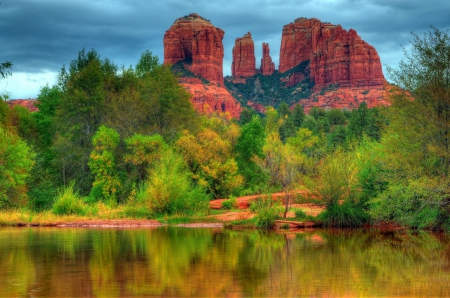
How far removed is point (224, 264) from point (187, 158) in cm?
2220

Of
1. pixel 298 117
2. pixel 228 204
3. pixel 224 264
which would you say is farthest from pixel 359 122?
pixel 224 264

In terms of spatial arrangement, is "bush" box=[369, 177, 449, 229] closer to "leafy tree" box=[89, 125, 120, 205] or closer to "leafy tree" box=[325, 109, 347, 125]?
"leafy tree" box=[89, 125, 120, 205]

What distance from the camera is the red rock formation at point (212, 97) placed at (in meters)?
148

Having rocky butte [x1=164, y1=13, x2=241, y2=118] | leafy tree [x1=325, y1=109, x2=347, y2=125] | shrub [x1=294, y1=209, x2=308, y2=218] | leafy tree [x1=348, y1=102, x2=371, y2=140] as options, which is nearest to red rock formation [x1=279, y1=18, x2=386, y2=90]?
rocky butte [x1=164, y1=13, x2=241, y2=118]

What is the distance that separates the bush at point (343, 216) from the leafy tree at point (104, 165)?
53.0ft

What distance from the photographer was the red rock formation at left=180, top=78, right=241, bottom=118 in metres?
148

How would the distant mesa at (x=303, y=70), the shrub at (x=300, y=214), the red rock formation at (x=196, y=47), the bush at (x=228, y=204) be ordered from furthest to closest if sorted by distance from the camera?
the red rock formation at (x=196, y=47) < the distant mesa at (x=303, y=70) < the bush at (x=228, y=204) < the shrub at (x=300, y=214)

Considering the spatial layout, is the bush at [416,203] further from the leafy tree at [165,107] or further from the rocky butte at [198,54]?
the rocky butte at [198,54]

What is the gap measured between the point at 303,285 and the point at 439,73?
577 inches

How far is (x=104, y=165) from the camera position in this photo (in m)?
38.2

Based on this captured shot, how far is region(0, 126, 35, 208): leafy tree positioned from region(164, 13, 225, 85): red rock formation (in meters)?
127

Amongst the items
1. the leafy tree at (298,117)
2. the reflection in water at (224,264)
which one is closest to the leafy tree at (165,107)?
the reflection in water at (224,264)

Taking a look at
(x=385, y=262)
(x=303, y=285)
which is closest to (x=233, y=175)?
(x=385, y=262)

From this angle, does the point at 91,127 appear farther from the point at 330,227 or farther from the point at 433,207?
the point at 433,207
